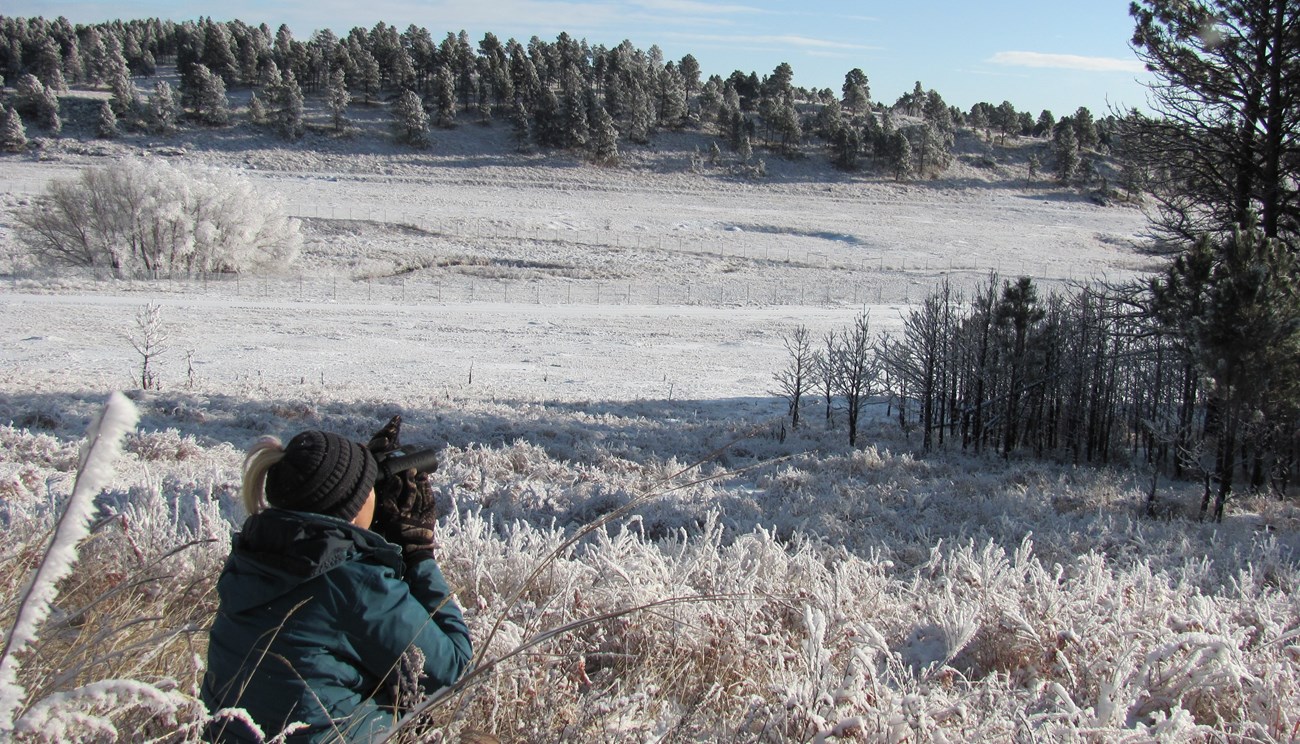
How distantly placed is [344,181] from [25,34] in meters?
66.9

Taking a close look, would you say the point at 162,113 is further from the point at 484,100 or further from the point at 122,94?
the point at 484,100

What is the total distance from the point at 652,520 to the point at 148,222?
1472 inches

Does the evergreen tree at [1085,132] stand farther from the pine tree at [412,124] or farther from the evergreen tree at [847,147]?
the pine tree at [412,124]

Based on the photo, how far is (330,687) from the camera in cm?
244

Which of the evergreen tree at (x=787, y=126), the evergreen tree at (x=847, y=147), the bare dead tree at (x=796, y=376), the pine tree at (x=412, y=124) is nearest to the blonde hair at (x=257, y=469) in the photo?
the bare dead tree at (x=796, y=376)

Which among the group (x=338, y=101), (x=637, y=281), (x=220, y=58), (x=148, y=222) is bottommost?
(x=637, y=281)

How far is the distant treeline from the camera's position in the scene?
83.4m

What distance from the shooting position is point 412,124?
3255 inches

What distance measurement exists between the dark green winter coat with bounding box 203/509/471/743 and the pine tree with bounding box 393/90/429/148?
86.3 meters

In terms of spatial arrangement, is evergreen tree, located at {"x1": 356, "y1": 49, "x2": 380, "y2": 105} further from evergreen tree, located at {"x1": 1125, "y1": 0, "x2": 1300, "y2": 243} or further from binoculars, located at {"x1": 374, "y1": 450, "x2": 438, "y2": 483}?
binoculars, located at {"x1": 374, "y1": 450, "x2": 438, "y2": 483}

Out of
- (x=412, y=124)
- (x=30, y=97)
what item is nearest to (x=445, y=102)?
(x=412, y=124)

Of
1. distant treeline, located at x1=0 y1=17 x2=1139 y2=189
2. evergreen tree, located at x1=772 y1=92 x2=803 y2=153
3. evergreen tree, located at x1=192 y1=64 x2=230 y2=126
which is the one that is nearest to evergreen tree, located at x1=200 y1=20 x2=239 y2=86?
distant treeline, located at x1=0 y1=17 x2=1139 y2=189

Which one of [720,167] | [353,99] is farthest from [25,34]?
[720,167]

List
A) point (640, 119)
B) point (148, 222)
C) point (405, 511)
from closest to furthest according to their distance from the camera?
point (405, 511)
point (148, 222)
point (640, 119)
